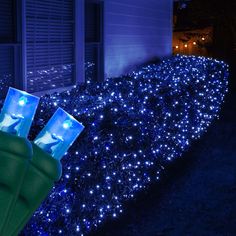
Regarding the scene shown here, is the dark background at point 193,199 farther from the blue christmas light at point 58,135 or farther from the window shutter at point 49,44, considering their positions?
the blue christmas light at point 58,135

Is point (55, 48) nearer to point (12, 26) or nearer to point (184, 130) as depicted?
point (12, 26)

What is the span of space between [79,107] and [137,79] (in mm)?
3445

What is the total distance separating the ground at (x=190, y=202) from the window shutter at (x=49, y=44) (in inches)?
84.7

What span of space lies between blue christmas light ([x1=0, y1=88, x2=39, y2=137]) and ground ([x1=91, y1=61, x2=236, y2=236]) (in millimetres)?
3436

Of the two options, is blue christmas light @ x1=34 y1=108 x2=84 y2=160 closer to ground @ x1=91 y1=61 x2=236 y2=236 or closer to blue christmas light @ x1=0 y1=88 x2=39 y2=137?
blue christmas light @ x1=0 y1=88 x2=39 y2=137

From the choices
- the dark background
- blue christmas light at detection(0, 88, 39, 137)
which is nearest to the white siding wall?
the dark background

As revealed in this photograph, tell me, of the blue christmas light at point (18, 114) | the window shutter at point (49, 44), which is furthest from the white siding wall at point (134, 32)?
the blue christmas light at point (18, 114)

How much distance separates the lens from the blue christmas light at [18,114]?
192 cm

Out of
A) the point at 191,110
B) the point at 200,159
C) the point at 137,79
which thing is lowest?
the point at 200,159

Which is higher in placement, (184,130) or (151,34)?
(151,34)

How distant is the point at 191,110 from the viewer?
9109 millimetres

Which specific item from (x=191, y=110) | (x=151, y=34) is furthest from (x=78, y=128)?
(x=151, y=34)

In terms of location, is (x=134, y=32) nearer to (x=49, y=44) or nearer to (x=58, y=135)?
(x=49, y=44)

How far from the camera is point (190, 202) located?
6473mm
